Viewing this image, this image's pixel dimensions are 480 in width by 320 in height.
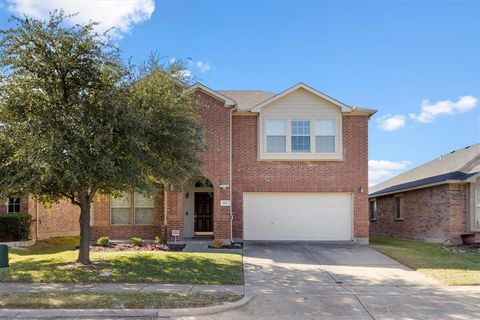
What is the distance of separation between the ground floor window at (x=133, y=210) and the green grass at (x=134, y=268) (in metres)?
4.15

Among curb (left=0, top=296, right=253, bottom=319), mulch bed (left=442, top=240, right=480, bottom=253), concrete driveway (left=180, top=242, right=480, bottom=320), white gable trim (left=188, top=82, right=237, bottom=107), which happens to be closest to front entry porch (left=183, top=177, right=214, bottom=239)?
white gable trim (left=188, top=82, right=237, bottom=107)

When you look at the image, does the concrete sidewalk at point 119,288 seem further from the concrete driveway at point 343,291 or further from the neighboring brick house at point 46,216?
the neighboring brick house at point 46,216

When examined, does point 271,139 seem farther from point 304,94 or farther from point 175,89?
point 175,89

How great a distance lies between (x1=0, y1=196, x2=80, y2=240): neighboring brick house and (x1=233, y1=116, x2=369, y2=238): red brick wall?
8.22 metres

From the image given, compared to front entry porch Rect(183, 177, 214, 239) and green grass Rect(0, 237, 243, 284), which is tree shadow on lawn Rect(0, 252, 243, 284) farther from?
front entry porch Rect(183, 177, 214, 239)

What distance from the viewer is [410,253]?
16.4m

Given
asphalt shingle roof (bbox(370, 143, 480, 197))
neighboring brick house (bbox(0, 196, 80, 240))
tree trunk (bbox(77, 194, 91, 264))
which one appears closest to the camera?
tree trunk (bbox(77, 194, 91, 264))

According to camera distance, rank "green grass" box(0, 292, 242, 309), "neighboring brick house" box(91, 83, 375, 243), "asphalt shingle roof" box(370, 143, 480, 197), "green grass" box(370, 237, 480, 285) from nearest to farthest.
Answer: "green grass" box(0, 292, 242, 309) < "green grass" box(370, 237, 480, 285) < "neighboring brick house" box(91, 83, 375, 243) < "asphalt shingle roof" box(370, 143, 480, 197)

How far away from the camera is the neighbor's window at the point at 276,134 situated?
64.7 feet

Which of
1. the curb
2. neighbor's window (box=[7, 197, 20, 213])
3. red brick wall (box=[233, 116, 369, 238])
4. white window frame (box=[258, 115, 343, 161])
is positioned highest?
white window frame (box=[258, 115, 343, 161])

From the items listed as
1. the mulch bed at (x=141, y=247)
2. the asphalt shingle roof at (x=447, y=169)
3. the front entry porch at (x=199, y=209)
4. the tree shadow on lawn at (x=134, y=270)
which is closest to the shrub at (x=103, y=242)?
the mulch bed at (x=141, y=247)

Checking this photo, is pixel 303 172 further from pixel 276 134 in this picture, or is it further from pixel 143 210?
pixel 143 210

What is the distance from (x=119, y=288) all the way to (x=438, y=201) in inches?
650

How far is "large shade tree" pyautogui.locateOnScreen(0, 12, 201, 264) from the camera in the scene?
11.0 meters
